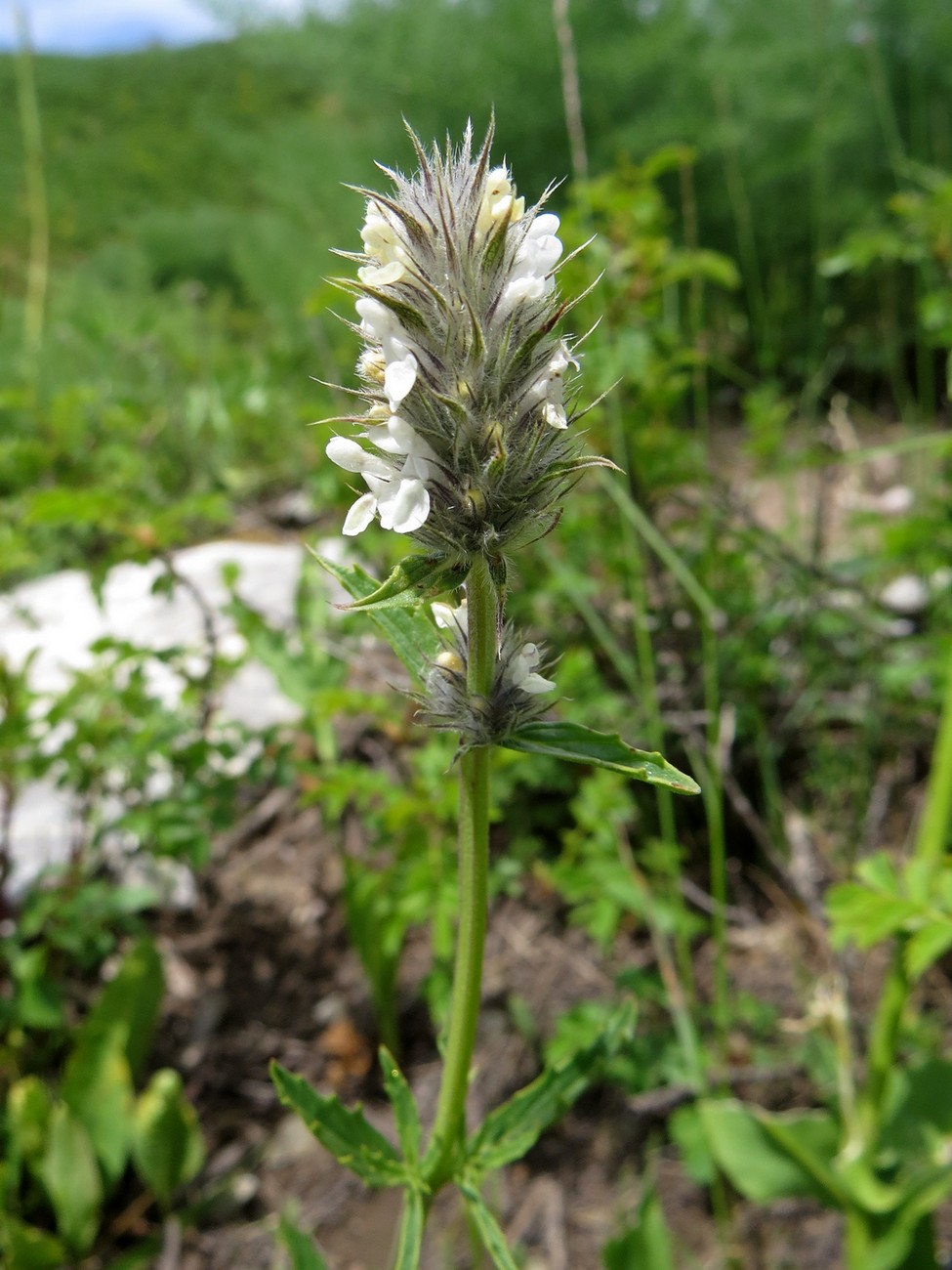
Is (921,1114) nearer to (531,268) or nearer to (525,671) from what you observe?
(525,671)

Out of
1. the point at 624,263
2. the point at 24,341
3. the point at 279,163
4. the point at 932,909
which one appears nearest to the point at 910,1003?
the point at 932,909

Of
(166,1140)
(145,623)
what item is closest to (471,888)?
(166,1140)

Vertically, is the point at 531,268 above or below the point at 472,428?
above

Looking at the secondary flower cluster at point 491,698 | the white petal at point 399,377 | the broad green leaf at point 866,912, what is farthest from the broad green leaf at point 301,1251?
the white petal at point 399,377

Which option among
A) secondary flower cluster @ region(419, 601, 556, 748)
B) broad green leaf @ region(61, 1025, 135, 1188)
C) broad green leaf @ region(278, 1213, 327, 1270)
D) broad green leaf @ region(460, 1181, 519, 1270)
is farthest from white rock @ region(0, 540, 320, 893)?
broad green leaf @ region(460, 1181, 519, 1270)

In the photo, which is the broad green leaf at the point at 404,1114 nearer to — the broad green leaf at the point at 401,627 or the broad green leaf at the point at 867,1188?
the broad green leaf at the point at 401,627

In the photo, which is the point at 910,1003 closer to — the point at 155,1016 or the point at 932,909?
the point at 932,909
